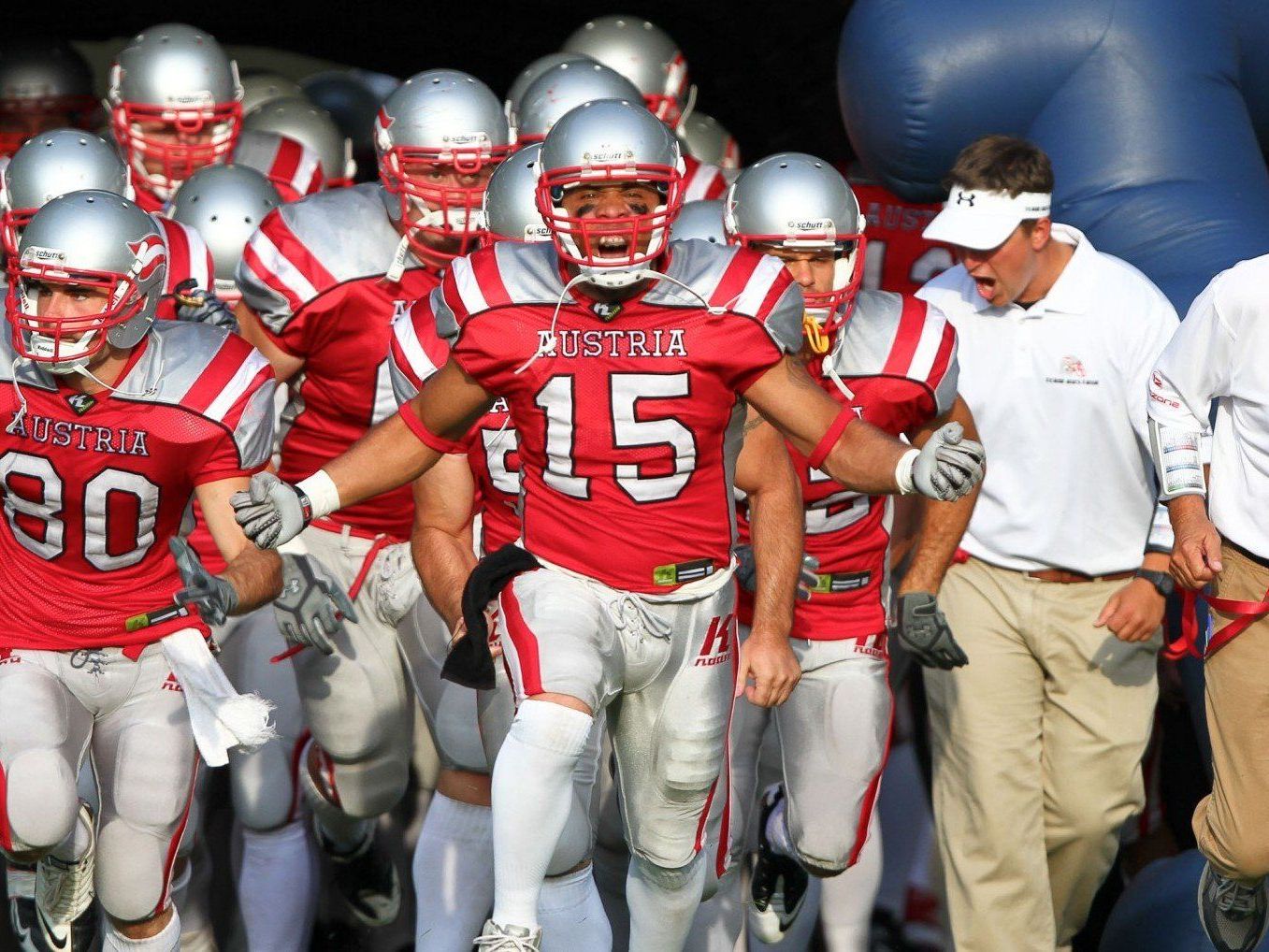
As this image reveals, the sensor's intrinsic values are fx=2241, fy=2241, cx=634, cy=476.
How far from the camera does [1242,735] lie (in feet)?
13.4

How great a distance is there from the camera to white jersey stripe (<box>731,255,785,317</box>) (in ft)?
12.5

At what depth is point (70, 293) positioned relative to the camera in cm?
409

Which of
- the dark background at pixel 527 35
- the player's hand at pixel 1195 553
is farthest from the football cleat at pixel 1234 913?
the dark background at pixel 527 35

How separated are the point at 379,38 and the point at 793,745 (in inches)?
236

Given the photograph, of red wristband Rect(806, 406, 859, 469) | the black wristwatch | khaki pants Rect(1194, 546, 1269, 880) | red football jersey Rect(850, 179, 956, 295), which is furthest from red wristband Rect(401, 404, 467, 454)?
red football jersey Rect(850, 179, 956, 295)

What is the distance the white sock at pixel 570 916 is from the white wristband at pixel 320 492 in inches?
30.6

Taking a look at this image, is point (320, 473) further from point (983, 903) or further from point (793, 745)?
point (983, 903)

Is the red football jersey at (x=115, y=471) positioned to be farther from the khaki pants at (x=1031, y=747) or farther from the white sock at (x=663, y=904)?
the khaki pants at (x=1031, y=747)

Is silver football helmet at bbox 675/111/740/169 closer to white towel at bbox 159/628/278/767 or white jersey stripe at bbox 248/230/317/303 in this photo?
white jersey stripe at bbox 248/230/317/303

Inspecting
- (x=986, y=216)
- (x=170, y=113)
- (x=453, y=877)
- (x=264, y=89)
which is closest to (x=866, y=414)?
(x=986, y=216)

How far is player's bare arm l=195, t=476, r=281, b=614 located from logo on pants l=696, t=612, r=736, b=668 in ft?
2.66

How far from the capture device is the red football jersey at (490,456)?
169 inches

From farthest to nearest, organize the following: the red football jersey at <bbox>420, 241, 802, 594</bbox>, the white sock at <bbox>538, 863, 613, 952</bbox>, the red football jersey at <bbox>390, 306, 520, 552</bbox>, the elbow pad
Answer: the red football jersey at <bbox>390, 306, 520, 552</bbox> → the elbow pad → the white sock at <bbox>538, 863, 613, 952</bbox> → the red football jersey at <bbox>420, 241, 802, 594</bbox>

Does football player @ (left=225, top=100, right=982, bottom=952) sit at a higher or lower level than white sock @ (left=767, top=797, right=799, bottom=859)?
higher
